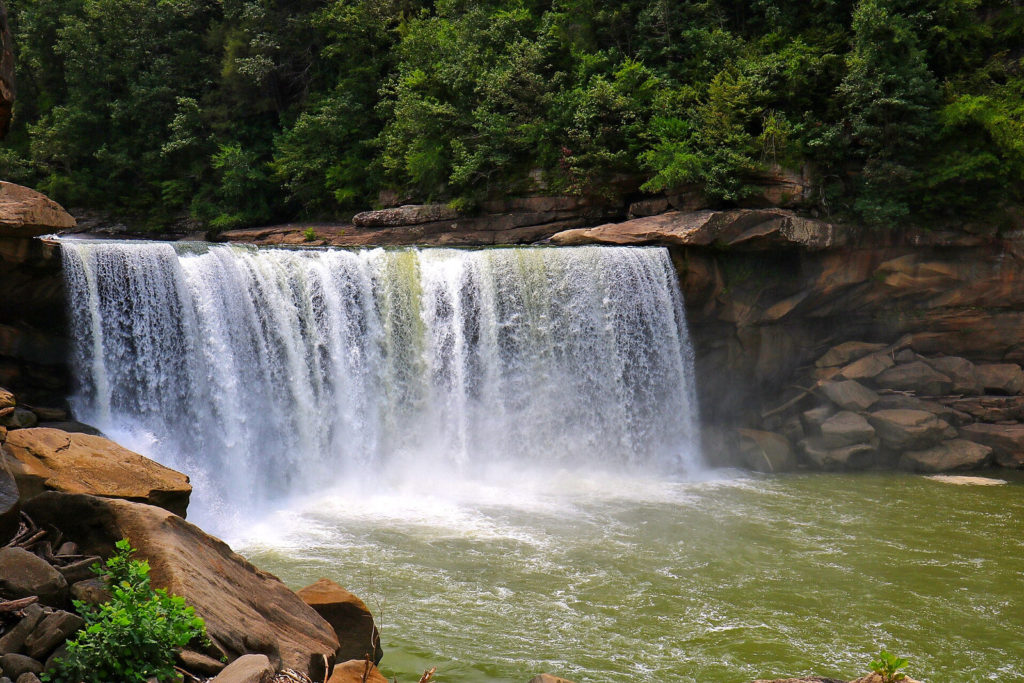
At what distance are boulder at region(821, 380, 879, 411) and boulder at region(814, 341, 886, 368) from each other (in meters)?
0.66

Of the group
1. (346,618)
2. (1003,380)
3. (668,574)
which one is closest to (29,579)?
(346,618)

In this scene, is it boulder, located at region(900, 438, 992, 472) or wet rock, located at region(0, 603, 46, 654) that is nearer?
wet rock, located at region(0, 603, 46, 654)

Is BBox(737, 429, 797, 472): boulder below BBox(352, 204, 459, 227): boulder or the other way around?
below

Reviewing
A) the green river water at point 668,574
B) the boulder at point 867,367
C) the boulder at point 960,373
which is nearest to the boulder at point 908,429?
the boulder at point 867,367

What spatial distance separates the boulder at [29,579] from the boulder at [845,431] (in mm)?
14678

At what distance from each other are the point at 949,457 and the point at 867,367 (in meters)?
2.34

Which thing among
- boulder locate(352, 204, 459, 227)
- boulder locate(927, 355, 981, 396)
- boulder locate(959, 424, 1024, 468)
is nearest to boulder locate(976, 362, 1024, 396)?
boulder locate(927, 355, 981, 396)

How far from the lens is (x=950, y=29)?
61.0 feet

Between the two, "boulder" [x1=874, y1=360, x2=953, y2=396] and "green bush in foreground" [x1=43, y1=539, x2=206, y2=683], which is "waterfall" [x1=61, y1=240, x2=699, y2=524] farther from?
"green bush in foreground" [x1=43, y1=539, x2=206, y2=683]

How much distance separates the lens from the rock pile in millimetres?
16531

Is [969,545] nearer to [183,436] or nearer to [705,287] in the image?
[705,287]

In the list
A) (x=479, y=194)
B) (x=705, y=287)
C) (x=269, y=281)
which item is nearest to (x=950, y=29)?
(x=705, y=287)

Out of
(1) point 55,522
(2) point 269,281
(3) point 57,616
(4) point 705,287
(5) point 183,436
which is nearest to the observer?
(3) point 57,616

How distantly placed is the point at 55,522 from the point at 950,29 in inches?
789
